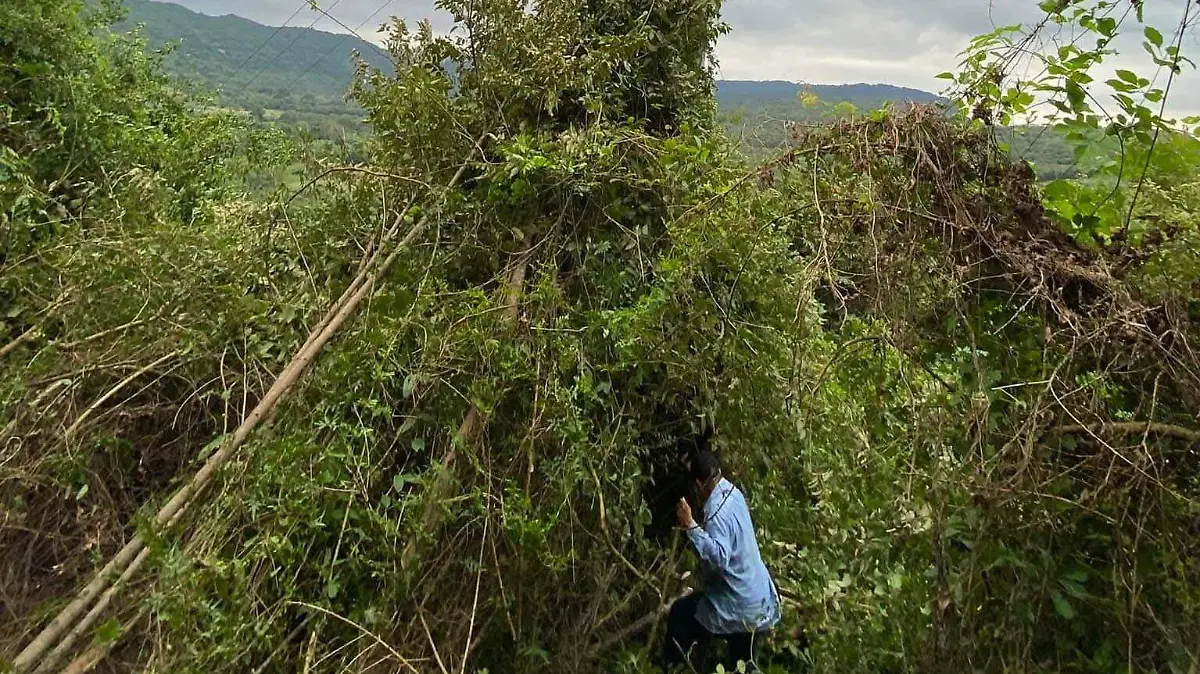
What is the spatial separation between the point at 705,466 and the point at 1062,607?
57.2 inches

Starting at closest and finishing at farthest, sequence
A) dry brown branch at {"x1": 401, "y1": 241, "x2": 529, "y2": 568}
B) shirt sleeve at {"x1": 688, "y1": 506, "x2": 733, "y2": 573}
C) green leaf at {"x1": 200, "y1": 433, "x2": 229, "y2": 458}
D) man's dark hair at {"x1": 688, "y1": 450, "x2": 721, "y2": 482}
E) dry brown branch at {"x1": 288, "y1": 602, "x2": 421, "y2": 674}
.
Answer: dry brown branch at {"x1": 288, "y1": 602, "x2": 421, "y2": 674} → dry brown branch at {"x1": 401, "y1": 241, "x2": 529, "y2": 568} → green leaf at {"x1": 200, "y1": 433, "x2": 229, "y2": 458} → shirt sleeve at {"x1": 688, "y1": 506, "x2": 733, "y2": 573} → man's dark hair at {"x1": 688, "y1": 450, "x2": 721, "y2": 482}


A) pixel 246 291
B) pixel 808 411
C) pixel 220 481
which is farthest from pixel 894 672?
pixel 246 291

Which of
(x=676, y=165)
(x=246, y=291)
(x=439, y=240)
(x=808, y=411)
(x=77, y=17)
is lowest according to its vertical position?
(x=808, y=411)

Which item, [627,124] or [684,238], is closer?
[684,238]

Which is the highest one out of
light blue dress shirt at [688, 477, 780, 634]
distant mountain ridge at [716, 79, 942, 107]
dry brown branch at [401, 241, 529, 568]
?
distant mountain ridge at [716, 79, 942, 107]

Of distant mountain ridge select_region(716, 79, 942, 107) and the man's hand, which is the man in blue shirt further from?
distant mountain ridge select_region(716, 79, 942, 107)

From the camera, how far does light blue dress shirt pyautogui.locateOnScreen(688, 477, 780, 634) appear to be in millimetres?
2949

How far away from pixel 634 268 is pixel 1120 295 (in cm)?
196

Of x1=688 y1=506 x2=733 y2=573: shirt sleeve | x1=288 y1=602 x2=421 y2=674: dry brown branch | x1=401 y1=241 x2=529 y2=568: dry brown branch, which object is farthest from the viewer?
Result: x1=688 y1=506 x2=733 y2=573: shirt sleeve

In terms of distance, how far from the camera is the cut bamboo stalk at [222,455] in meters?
2.32

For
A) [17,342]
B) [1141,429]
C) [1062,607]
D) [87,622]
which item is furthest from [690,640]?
[17,342]

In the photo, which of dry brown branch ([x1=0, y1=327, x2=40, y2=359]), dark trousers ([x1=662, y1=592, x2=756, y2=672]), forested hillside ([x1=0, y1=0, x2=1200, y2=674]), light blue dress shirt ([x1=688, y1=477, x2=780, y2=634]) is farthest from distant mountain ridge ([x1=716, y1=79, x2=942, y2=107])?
dry brown branch ([x1=0, y1=327, x2=40, y2=359])

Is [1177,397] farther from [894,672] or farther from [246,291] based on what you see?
[246,291]

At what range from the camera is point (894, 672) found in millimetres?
2475
